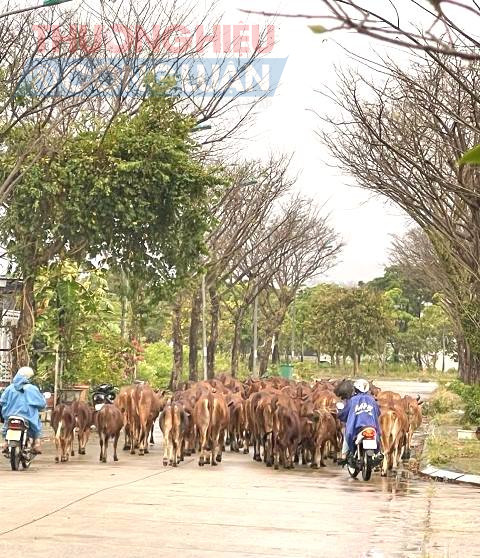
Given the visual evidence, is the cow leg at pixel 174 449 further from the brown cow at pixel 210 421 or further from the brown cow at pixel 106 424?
the brown cow at pixel 106 424

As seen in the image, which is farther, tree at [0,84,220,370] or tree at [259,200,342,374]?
tree at [259,200,342,374]

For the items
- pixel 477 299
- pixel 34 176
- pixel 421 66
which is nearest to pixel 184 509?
pixel 421 66

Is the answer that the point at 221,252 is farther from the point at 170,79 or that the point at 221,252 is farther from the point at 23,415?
the point at 23,415

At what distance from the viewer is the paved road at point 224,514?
9.12 metres

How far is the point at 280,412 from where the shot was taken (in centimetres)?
1719

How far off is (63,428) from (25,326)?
8912mm

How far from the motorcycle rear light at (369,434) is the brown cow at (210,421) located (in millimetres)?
2494

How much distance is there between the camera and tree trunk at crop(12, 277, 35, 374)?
2531 cm

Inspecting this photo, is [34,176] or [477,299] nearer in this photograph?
[34,176]

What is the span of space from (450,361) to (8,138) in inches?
2870

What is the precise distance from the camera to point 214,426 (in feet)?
56.2

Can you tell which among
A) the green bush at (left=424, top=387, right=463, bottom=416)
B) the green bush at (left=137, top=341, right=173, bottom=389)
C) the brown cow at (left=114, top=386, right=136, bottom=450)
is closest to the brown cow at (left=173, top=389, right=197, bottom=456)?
the brown cow at (left=114, top=386, right=136, bottom=450)

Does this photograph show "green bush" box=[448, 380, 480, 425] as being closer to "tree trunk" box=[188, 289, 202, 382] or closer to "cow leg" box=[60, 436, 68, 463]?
"cow leg" box=[60, 436, 68, 463]

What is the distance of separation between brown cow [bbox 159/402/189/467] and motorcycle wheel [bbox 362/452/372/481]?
111 inches
